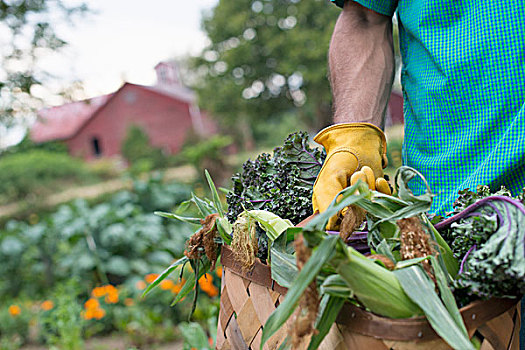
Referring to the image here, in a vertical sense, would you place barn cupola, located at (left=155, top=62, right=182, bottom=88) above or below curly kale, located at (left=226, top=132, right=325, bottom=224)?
above

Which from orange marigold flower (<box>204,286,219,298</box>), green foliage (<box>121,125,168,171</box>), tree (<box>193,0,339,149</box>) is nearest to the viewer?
orange marigold flower (<box>204,286,219,298</box>)

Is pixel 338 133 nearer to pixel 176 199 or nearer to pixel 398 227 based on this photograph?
pixel 398 227

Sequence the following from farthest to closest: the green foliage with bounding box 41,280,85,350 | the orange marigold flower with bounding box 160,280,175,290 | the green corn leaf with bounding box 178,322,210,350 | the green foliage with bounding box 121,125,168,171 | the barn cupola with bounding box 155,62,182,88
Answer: the barn cupola with bounding box 155,62,182,88, the green foliage with bounding box 121,125,168,171, the orange marigold flower with bounding box 160,280,175,290, the green foliage with bounding box 41,280,85,350, the green corn leaf with bounding box 178,322,210,350

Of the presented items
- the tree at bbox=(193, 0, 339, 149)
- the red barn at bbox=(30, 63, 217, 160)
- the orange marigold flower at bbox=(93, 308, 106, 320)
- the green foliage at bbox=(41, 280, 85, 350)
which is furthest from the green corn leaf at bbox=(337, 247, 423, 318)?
the red barn at bbox=(30, 63, 217, 160)

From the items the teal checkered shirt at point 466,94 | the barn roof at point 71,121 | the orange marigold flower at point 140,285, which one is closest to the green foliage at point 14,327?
the orange marigold flower at point 140,285

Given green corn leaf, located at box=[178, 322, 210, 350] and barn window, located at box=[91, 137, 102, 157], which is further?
barn window, located at box=[91, 137, 102, 157]

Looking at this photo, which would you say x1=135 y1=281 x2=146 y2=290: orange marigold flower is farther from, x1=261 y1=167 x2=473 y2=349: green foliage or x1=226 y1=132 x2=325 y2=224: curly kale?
x1=261 y1=167 x2=473 y2=349: green foliage

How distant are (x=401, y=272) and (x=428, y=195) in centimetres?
11

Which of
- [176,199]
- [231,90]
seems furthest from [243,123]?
[176,199]

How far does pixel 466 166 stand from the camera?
124 centimetres

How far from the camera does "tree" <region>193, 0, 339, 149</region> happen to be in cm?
2442

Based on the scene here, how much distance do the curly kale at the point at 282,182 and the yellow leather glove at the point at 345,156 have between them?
0.04 meters

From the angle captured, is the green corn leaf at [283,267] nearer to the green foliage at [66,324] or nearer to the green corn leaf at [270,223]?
the green corn leaf at [270,223]

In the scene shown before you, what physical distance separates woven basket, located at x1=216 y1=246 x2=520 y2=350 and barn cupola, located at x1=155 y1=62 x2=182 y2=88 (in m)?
40.9
